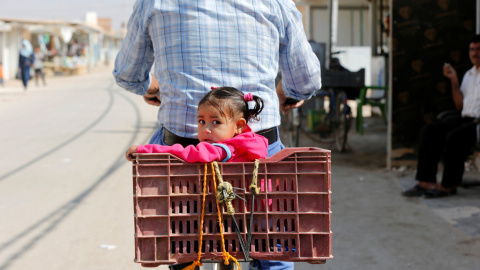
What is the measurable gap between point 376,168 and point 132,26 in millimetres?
6574

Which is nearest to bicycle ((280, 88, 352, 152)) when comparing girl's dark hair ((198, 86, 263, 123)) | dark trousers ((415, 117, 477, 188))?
dark trousers ((415, 117, 477, 188))

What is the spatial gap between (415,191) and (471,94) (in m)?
1.20

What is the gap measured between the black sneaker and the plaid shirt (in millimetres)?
4562

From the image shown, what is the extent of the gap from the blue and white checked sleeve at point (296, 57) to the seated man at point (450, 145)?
14.1 feet

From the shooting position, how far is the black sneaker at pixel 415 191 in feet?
23.3

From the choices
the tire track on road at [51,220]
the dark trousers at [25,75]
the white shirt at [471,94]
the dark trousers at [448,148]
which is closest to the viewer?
the tire track on road at [51,220]

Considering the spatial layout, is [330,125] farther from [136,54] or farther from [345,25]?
[345,25]

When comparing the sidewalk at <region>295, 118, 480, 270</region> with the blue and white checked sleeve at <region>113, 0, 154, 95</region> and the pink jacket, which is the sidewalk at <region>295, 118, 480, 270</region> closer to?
the blue and white checked sleeve at <region>113, 0, 154, 95</region>

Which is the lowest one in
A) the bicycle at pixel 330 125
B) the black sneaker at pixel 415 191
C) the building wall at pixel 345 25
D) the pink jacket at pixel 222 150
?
the black sneaker at pixel 415 191

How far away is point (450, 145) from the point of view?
6.89m

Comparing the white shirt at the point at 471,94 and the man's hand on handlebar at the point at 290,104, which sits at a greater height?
the man's hand on handlebar at the point at 290,104

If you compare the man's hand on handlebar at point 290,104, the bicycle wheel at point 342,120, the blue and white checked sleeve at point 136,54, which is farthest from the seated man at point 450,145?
the blue and white checked sleeve at point 136,54

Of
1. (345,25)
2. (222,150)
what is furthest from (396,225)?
(345,25)

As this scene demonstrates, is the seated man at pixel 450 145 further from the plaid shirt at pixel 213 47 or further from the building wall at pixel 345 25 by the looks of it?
the building wall at pixel 345 25
